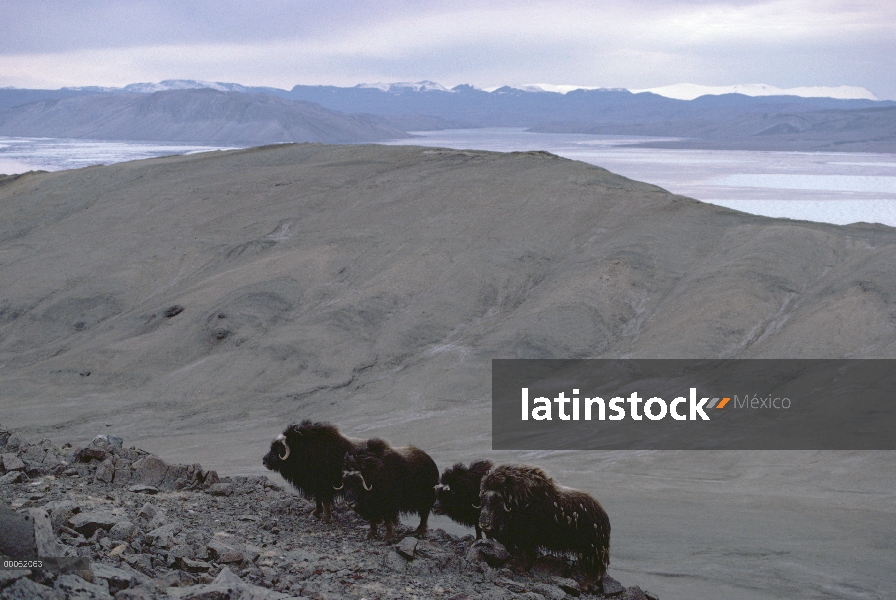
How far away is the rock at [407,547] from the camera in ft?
22.4

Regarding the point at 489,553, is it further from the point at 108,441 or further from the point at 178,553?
the point at 108,441

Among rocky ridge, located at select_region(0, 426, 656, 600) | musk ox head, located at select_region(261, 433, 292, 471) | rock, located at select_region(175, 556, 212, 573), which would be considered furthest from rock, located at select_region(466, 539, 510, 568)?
musk ox head, located at select_region(261, 433, 292, 471)

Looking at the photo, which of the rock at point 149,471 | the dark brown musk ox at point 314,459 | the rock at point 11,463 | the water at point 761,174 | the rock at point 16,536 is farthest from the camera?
the water at point 761,174

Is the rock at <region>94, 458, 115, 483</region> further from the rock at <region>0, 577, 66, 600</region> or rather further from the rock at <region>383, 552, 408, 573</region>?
the rock at <region>0, 577, 66, 600</region>

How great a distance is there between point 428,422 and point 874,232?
1489 centimetres

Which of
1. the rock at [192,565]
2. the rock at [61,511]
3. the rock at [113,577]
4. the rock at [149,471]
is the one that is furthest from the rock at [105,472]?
the rock at [113,577]

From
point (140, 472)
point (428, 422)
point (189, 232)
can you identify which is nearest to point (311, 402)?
point (428, 422)

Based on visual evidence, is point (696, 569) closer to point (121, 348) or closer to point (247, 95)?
point (121, 348)

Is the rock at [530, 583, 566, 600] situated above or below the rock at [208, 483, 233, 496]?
above

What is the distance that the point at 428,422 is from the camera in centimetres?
1700

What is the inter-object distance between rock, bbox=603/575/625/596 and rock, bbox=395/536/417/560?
1438 millimetres

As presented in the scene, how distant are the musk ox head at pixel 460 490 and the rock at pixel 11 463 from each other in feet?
12.6

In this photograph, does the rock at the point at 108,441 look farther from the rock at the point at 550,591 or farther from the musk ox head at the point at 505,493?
the rock at the point at 550,591

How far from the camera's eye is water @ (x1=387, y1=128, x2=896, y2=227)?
49312 mm
